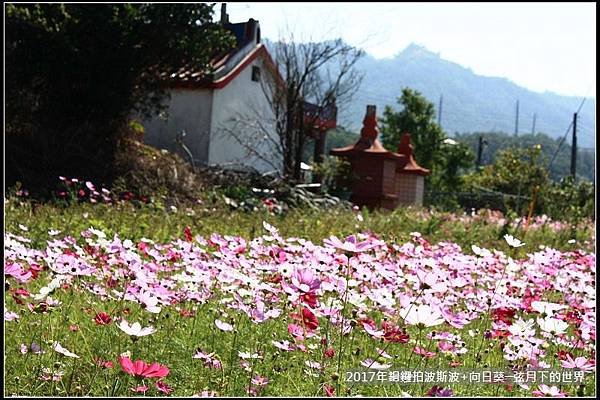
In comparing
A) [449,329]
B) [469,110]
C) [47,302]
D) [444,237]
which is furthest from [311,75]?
[469,110]

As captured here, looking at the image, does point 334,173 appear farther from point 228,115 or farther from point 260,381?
point 260,381

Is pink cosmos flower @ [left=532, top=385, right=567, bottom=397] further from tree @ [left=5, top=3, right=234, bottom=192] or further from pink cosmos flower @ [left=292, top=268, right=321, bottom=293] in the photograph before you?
tree @ [left=5, top=3, right=234, bottom=192]

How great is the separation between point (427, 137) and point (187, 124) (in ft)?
52.2

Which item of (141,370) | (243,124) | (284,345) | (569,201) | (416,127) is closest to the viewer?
(141,370)

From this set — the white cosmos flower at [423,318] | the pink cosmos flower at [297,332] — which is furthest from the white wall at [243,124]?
the white cosmos flower at [423,318]

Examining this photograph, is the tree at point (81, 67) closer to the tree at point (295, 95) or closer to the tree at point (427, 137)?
the tree at point (295, 95)

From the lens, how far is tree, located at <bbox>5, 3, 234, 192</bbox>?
930 cm

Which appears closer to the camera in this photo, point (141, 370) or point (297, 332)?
point (141, 370)

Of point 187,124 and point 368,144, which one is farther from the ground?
point 187,124

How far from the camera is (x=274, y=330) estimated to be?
7.93 feet

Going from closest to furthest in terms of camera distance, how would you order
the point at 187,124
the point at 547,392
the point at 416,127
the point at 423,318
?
1. the point at 423,318
2. the point at 547,392
3. the point at 187,124
4. the point at 416,127

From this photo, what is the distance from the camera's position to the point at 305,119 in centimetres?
1305

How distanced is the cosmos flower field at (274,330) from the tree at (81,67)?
6692 mm

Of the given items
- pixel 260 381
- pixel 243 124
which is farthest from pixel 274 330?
pixel 243 124
